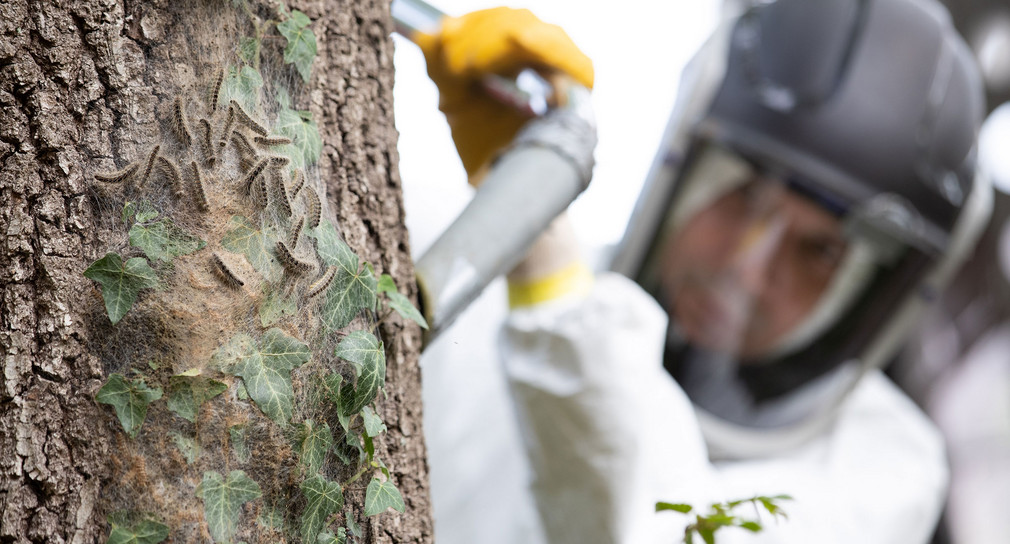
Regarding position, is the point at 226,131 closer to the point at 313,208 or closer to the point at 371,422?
the point at 313,208

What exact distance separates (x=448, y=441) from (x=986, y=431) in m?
2.68

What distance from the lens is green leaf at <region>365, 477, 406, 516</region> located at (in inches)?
20.8

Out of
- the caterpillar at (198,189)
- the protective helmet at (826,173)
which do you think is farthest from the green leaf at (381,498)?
the protective helmet at (826,173)

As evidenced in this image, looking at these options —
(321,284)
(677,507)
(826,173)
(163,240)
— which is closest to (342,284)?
(321,284)

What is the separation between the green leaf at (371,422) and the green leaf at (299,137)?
19 cm

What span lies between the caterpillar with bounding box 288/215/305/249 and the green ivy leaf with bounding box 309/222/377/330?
0.05 ft

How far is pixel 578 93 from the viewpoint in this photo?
98 centimetres

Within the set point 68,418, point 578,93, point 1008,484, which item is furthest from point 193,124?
point 1008,484

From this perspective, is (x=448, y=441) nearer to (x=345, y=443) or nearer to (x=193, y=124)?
(x=345, y=443)

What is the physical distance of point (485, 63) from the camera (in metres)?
1.06

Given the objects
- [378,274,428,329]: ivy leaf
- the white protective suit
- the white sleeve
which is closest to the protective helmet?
the white protective suit

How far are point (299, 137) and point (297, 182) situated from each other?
0.14ft

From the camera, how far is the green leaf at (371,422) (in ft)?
1.77

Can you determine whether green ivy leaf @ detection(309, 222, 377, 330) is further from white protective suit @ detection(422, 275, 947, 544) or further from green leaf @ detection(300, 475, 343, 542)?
white protective suit @ detection(422, 275, 947, 544)
